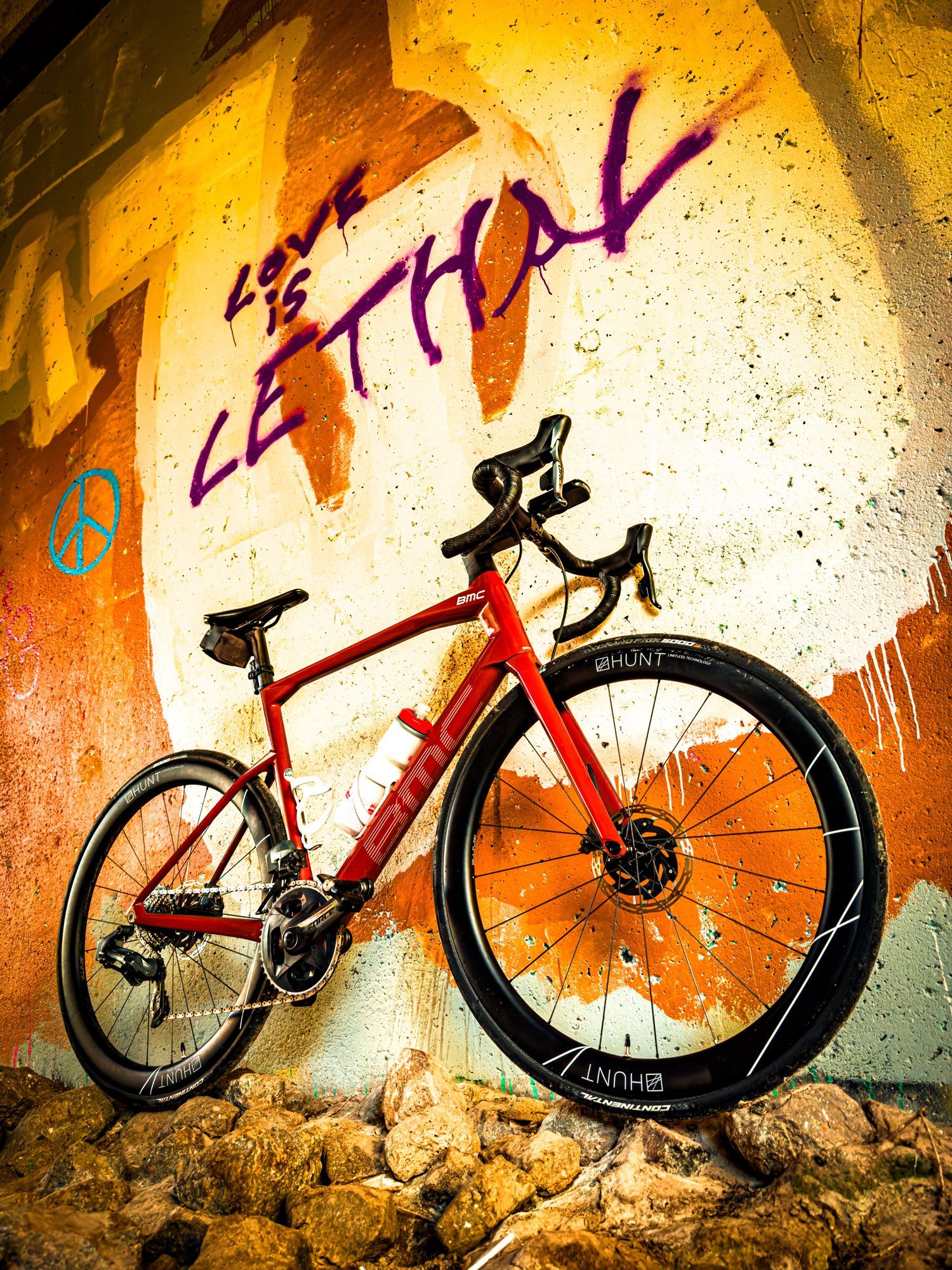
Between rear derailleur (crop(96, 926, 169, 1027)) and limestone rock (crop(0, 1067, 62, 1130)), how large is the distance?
0.48 metres

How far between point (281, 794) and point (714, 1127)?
1.03 m

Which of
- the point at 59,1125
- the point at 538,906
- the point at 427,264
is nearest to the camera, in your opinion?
the point at 538,906

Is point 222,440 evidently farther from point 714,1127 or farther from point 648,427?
point 714,1127

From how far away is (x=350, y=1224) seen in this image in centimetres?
106

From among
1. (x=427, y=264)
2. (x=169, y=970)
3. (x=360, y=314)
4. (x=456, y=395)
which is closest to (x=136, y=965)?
(x=169, y=970)

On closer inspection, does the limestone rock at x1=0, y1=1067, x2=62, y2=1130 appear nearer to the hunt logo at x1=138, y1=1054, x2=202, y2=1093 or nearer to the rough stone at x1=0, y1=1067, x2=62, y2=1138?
the rough stone at x1=0, y1=1067, x2=62, y2=1138

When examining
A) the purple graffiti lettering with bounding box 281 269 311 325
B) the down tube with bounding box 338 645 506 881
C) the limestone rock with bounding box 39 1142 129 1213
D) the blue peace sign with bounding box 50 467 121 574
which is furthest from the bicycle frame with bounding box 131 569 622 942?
the blue peace sign with bounding box 50 467 121 574

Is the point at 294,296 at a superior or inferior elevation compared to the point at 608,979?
superior

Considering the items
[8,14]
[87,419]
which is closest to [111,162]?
[87,419]

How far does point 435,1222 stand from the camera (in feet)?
3.62

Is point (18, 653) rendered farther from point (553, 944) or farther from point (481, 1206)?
point (481, 1206)

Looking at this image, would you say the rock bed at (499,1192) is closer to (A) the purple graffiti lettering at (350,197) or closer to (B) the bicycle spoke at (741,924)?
(B) the bicycle spoke at (741,924)

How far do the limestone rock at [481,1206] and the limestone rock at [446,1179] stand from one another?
0.11 ft

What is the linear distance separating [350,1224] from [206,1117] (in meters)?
0.55
